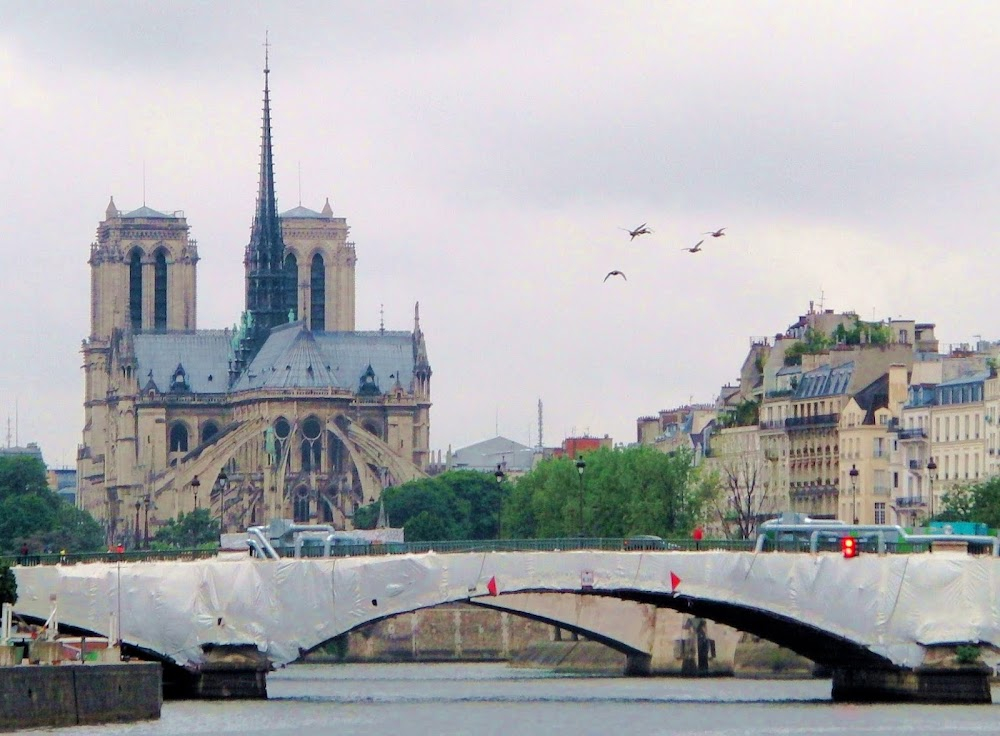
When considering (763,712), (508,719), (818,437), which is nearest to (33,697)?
(508,719)

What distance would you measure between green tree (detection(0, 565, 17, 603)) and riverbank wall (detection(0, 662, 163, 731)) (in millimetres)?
3576

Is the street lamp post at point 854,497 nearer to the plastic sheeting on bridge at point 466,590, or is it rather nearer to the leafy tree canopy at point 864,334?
the leafy tree canopy at point 864,334

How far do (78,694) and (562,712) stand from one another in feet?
48.8

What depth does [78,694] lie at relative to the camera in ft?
266

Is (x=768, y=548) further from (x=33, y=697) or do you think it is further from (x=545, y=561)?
(x=33, y=697)

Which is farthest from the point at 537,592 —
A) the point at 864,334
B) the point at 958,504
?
the point at 864,334

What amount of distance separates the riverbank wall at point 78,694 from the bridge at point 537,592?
659 centimetres

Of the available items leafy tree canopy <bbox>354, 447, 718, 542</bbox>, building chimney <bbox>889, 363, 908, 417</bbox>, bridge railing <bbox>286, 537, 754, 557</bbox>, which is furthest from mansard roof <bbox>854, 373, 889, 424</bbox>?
bridge railing <bbox>286, 537, 754, 557</bbox>

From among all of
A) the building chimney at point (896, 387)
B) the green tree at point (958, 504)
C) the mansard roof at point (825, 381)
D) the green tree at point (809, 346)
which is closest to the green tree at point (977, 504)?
the green tree at point (958, 504)

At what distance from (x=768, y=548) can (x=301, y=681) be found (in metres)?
29.7

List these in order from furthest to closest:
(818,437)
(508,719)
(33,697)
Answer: (818,437) → (508,719) → (33,697)

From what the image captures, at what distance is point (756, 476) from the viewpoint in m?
160

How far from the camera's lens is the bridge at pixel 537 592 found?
9350cm

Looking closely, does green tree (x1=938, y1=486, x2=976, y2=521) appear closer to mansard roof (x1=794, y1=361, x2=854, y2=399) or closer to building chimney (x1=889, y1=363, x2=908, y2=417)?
building chimney (x1=889, y1=363, x2=908, y2=417)
